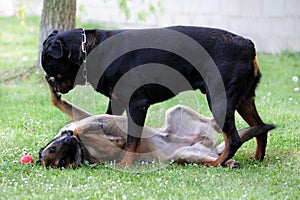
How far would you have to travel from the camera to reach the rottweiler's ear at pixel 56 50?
5719 mm

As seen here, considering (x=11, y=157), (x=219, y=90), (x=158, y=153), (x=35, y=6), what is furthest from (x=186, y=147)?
(x=35, y=6)

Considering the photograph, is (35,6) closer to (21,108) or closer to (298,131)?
(21,108)

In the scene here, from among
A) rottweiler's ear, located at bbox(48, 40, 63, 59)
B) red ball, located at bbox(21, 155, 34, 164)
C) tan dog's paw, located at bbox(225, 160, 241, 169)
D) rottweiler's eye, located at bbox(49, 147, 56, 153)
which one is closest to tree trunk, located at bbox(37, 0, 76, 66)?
rottweiler's ear, located at bbox(48, 40, 63, 59)

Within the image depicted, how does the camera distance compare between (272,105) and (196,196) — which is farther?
(272,105)

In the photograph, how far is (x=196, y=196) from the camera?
4613 mm

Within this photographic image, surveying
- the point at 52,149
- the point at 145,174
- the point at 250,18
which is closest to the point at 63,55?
the point at 52,149

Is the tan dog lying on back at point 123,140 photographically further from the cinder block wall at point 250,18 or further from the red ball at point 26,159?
the cinder block wall at point 250,18

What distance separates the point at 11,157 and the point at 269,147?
265 cm

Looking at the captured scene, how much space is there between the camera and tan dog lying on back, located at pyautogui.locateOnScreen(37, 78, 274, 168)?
5.60 m

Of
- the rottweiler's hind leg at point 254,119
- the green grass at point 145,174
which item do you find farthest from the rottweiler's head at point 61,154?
the rottweiler's hind leg at point 254,119

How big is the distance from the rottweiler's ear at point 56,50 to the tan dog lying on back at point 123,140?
39cm

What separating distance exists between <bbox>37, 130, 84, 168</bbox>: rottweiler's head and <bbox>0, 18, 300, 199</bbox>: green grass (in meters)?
0.13

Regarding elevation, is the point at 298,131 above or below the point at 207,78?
below

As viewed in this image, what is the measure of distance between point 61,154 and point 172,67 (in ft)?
4.34
